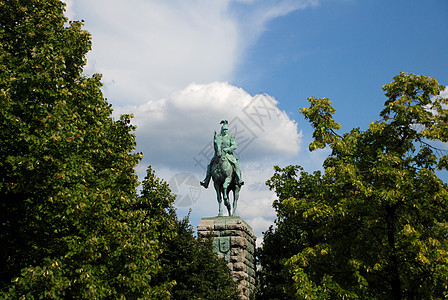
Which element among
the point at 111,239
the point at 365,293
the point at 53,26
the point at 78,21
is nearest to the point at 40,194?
the point at 111,239

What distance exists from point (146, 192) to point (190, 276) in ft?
11.2

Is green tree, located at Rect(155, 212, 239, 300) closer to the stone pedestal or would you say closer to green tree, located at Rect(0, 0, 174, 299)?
the stone pedestal

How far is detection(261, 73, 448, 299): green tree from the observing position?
9.63 meters

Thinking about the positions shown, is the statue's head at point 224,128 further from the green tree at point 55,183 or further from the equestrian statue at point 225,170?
the green tree at point 55,183

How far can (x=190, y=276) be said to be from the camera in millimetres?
14656

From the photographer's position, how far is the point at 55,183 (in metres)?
9.55

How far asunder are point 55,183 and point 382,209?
7891 millimetres

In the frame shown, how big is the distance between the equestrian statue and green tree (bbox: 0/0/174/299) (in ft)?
19.5

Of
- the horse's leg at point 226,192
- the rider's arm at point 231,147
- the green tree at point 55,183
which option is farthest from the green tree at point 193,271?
the rider's arm at point 231,147

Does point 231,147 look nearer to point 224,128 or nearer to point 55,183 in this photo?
point 224,128

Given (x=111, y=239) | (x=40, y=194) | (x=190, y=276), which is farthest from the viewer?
(x=190, y=276)

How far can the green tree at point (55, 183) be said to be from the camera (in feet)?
30.5

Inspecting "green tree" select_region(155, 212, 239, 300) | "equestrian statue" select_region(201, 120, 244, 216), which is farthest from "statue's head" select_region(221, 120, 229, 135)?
"green tree" select_region(155, 212, 239, 300)

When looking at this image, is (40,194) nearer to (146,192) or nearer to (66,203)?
(66,203)
